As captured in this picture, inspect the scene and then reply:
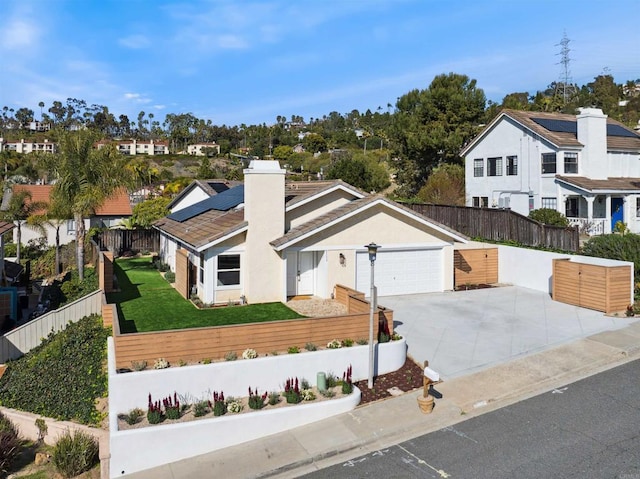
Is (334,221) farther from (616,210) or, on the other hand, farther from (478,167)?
(478,167)

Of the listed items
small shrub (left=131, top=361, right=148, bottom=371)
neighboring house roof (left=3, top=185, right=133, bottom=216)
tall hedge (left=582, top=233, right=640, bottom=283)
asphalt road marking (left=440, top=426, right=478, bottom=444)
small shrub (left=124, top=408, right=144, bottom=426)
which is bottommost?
asphalt road marking (left=440, top=426, right=478, bottom=444)

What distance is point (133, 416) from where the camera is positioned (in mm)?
10766

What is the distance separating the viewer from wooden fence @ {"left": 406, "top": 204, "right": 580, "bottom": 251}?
24.4m

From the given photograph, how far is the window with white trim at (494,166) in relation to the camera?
3491cm

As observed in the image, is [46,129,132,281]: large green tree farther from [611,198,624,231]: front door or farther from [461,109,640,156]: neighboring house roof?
[611,198,624,231]: front door

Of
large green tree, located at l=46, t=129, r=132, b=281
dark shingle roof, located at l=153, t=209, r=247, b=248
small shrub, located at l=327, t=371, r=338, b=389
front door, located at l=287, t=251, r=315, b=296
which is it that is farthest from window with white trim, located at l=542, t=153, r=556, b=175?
small shrub, located at l=327, t=371, r=338, b=389

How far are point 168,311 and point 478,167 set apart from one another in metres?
26.1

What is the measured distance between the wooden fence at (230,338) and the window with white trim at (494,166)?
24.1 m

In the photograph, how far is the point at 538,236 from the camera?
84.6ft

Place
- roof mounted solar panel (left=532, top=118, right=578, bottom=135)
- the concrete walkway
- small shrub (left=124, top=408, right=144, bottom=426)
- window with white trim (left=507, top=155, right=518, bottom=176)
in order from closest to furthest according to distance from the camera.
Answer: the concrete walkway
small shrub (left=124, top=408, right=144, bottom=426)
roof mounted solar panel (left=532, top=118, right=578, bottom=135)
window with white trim (left=507, top=155, right=518, bottom=176)

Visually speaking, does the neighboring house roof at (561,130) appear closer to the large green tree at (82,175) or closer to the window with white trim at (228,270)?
the window with white trim at (228,270)

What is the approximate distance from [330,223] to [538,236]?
12.2 metres

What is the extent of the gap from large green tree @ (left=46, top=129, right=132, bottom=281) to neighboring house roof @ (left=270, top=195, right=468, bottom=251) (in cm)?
851

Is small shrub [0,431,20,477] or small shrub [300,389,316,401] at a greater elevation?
small shrub [300,389,316,401]
